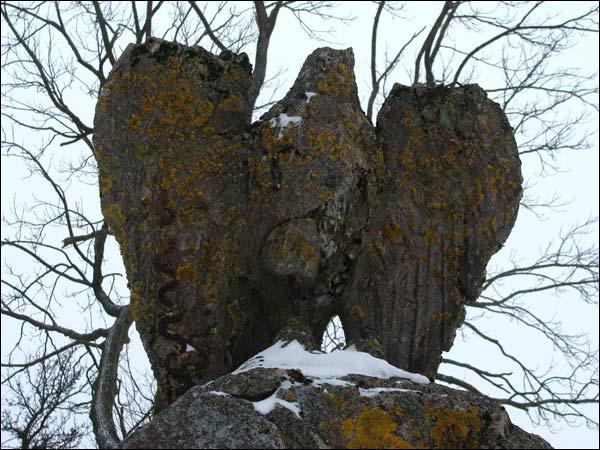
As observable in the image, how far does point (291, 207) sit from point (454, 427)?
129cm

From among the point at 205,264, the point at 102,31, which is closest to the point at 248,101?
the point at 205,264

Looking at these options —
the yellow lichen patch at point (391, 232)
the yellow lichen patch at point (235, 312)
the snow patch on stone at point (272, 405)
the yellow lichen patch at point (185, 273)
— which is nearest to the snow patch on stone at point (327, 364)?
the snow patch on stone at point (272, 405)

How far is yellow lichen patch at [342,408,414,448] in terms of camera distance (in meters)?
2.10

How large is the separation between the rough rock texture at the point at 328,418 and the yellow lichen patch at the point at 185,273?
825 mm

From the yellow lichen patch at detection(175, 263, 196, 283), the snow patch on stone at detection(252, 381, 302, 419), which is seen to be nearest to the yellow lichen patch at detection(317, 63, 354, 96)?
the yellow lichen patch at detection(175, 263, 196, 283)

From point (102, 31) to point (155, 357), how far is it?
594 centimetres

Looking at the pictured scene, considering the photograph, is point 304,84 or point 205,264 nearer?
point 205,264

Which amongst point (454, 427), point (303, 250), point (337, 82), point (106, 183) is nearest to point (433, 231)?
point (303, 250)

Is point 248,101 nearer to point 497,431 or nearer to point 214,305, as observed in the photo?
point 214,305

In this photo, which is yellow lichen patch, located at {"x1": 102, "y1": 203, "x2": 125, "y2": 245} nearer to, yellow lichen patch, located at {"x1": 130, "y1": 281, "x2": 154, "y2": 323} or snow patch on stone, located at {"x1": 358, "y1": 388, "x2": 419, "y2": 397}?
yellow lichen patch, located at {"x1": 130, "y1": 281, "x2": 154, "y2": 323}

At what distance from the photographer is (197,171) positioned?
10.7ft

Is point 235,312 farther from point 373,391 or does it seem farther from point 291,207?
point 373,391

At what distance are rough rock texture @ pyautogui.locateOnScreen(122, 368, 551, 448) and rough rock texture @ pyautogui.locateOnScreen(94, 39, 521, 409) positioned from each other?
0.72 m

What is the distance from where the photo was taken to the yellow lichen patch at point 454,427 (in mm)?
2178
